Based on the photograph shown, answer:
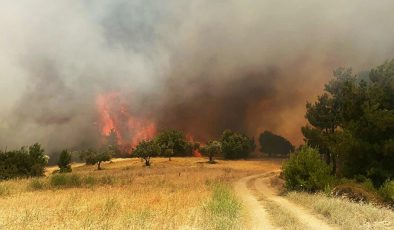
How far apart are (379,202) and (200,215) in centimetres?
1765

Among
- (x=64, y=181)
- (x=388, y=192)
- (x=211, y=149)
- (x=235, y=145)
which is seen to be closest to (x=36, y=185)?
(x=64, y=181)

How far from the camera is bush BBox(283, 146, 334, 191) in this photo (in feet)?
122

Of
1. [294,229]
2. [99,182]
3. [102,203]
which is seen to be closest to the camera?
[294,229]

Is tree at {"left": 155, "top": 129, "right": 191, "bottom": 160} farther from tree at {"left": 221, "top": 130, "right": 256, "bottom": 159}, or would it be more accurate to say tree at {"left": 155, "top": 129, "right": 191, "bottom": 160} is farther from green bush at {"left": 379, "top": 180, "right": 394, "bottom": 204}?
green bush at {"left": 379, "top": 180, "right": 394, "bottom": 204}

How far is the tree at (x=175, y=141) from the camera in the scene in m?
134

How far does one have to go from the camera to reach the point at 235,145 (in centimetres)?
13200

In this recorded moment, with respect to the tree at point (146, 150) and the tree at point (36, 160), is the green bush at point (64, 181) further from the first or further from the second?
the tree at point (146, 150)

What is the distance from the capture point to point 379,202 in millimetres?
29844

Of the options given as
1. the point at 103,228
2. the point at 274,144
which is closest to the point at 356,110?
the point at 103,228

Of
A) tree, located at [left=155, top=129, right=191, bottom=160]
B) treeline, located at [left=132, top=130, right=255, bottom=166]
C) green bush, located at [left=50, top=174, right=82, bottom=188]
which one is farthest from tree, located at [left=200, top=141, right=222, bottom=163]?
green bush, located at [left=50, top=174, right=82, bottom=188]

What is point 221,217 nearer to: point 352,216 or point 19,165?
point 352,216

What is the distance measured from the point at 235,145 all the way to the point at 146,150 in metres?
40.7

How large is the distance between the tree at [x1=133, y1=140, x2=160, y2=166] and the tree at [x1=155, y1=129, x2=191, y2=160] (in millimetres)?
26336

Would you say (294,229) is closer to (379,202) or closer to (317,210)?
(317,210)
